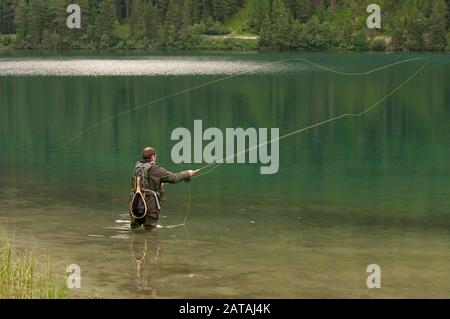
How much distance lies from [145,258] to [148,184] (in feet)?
8.86

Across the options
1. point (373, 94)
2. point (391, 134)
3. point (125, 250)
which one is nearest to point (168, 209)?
point (125, 250)

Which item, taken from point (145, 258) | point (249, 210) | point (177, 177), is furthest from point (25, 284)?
point (249, 210)

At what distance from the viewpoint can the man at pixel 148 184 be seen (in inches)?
837

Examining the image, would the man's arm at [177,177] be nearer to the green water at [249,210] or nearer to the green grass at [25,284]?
the green water at [249,210]

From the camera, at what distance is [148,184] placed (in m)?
21.5

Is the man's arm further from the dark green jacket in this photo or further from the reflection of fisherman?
the reflection of fisherman

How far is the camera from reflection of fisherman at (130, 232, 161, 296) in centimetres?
1699

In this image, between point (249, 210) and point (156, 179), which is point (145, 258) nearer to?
point (156, 179)

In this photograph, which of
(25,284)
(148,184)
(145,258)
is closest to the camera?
(25,284)

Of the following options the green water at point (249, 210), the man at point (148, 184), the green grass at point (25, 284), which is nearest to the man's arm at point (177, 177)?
the man at point (148, 184)

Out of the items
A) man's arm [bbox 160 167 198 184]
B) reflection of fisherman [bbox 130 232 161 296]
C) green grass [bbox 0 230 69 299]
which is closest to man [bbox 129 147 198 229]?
man's arm [bbox 160 167 198 184]

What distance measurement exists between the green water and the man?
58 cm

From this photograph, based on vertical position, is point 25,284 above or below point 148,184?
below

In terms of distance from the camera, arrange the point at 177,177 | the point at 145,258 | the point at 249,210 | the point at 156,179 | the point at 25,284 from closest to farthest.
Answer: the point at 25,284 < the point at 145,258 < the point at 177,177 < the point at 156,179 < the point at 249,210
